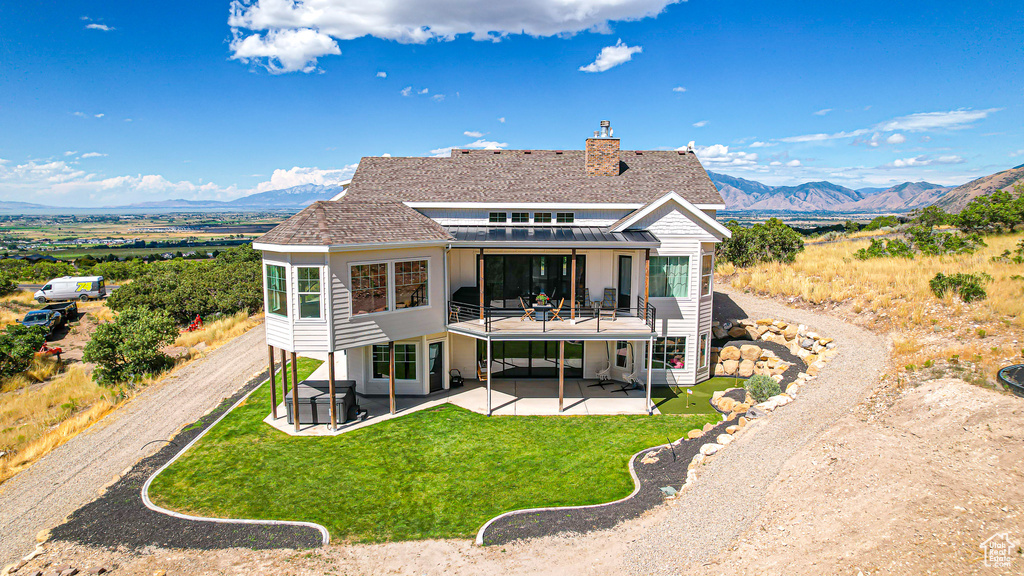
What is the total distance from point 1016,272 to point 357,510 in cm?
2637

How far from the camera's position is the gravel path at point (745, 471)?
8898mm

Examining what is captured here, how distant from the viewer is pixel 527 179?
20.3 m

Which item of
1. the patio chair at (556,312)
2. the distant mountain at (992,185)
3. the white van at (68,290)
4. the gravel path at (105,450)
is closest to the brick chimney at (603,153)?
the patio chair at (556,312)

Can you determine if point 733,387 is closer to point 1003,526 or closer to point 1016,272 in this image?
point 1003,526

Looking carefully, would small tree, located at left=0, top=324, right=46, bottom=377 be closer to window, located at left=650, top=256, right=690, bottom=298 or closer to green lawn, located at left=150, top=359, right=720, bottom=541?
green lawn, located at left=150, top=359, right=720, bottom=541

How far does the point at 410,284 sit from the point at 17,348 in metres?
19.8

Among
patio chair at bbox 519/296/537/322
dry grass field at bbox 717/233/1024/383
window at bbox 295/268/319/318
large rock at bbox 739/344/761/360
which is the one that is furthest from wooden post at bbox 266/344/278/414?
dry grass field at bbox 717/233/1024/383

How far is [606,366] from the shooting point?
62.1ft

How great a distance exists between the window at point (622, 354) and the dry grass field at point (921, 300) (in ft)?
26.8

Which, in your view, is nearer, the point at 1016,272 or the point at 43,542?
the point at 43,542

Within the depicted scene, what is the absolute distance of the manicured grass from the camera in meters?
16.3

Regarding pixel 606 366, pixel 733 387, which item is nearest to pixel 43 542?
pixel 606 366

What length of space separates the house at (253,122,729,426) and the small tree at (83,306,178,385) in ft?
26.0

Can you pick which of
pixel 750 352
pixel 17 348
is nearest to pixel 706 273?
pixel 750 352
